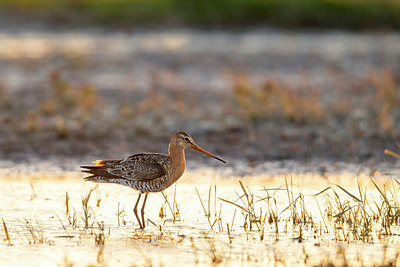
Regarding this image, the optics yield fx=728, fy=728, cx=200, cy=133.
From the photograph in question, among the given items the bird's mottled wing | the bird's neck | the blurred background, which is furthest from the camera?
the blurred background

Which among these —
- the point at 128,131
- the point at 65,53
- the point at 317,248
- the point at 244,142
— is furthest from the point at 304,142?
the point at 65,53

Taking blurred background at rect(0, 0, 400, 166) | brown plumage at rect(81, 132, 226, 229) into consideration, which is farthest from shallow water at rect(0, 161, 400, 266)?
blurred background at rect(0, 0, 400, 166)

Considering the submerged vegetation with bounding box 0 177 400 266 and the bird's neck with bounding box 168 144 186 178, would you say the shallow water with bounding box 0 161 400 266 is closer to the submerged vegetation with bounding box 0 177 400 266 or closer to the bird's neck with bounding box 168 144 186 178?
the submerged vegetation with bounding box 0 177 400 266

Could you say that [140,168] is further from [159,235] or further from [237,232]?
[237,232]

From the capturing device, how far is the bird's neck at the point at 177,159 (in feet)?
25.6

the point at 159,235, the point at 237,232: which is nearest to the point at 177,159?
the point at 159,235

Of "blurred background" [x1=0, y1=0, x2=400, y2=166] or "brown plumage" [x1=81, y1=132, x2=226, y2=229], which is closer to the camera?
"brown plumage" [x1=81, y1=132, x2=226, y2=229]

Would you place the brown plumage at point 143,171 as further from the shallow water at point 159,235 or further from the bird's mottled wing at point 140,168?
the shallow water at point 159,235

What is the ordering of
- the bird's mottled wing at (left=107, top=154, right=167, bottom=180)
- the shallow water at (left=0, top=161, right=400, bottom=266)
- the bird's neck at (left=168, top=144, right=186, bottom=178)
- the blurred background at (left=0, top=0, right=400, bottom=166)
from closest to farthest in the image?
the shallow water at (left=0, top=161, right=400, bottom=266), the bird's mottled wing at (left=107, top=154, right=167, bottom=180), the bird's neck at (left=168, top=144, right=186, bottom=178), the blurred background at (left=0, top=0, right=400, bottom=166)

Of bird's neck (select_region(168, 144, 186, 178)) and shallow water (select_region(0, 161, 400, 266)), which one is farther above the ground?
bird's neck (select_region(168, 144, 186, 178))

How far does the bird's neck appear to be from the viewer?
7.79m

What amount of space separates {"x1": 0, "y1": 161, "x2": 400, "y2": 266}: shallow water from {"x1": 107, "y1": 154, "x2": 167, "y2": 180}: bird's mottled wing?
381mm

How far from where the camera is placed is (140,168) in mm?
7637

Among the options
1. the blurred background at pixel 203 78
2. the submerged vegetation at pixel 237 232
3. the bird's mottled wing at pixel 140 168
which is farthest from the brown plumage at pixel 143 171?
the blurred background at pixel 203 78
